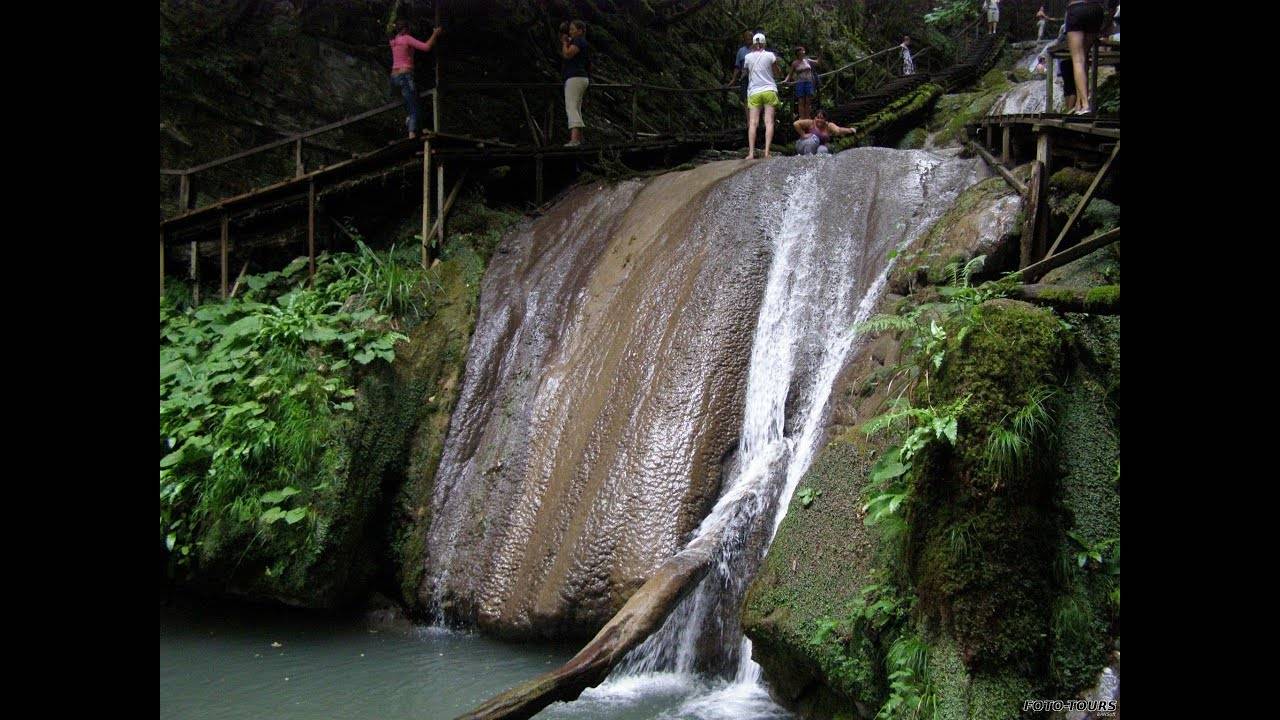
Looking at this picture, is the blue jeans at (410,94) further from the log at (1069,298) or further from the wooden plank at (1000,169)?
the log at (1069,298)

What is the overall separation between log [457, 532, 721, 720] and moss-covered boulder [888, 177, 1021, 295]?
9.26 feet

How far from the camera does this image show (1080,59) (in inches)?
339

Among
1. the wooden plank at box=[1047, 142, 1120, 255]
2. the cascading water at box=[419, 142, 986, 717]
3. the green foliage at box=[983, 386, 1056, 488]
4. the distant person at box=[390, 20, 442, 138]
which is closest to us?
the green foliage at box=[983, 386, 1056, 488]

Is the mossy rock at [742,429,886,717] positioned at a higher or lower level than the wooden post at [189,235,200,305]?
lower

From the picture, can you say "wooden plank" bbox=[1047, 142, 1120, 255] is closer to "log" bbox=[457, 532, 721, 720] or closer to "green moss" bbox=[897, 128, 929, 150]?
"log" bbox=[457, 532, 721, 720]

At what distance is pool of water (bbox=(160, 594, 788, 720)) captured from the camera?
6379 millimetres

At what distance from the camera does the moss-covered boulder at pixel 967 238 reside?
7320mm

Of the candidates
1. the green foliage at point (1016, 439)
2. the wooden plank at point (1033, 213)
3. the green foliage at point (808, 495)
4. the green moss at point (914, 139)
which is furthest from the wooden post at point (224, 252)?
the green moss at point (914, 139)

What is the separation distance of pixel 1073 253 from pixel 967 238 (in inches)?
53.8

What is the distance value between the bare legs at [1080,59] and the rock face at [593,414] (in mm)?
3364

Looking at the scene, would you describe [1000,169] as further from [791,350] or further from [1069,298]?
[1069,298]

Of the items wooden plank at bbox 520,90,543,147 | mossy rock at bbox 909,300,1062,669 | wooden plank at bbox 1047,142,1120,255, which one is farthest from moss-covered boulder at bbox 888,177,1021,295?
wooden plank at bbox 520,90,543,147
